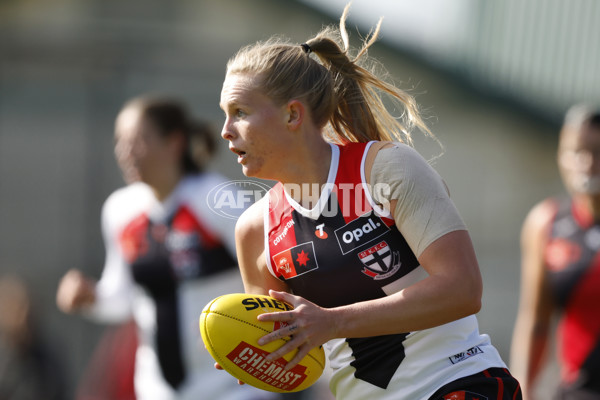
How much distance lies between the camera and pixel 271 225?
9.82 feet

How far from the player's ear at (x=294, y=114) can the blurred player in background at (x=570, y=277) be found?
2805mm

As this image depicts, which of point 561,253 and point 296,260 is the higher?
point 296,260

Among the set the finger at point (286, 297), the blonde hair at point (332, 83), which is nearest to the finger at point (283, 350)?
the finger at point (286, 297)

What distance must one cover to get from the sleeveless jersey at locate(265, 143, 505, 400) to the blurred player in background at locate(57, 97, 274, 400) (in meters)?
2.10

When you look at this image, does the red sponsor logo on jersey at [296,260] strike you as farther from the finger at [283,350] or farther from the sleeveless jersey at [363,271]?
the finger at [283,350]

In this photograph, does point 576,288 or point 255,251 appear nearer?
point 255,251

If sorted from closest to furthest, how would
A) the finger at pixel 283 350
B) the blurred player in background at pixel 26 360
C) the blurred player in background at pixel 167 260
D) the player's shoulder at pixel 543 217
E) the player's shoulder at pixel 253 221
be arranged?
1. the finger at pixel 283 350
2. the player's shoulder at pixel 253 221
3. the blurred player in background at pixel 167 260
4. the player's shoulder at pixel 543 217
5. the blurred player in background at pixel 26 360

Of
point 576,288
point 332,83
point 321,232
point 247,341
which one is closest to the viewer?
point 247,341

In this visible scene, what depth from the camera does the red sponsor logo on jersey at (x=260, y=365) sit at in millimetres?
2744

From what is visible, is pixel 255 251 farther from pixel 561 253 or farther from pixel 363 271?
pixel 561 253

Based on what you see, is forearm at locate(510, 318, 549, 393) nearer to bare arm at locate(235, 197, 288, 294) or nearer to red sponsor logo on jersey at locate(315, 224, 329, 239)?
bare arm at locate(235, 197, 288, 294)

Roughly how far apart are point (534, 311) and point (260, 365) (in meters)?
3.06

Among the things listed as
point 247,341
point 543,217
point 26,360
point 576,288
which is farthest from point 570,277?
point 26,360

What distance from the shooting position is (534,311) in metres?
5.42
